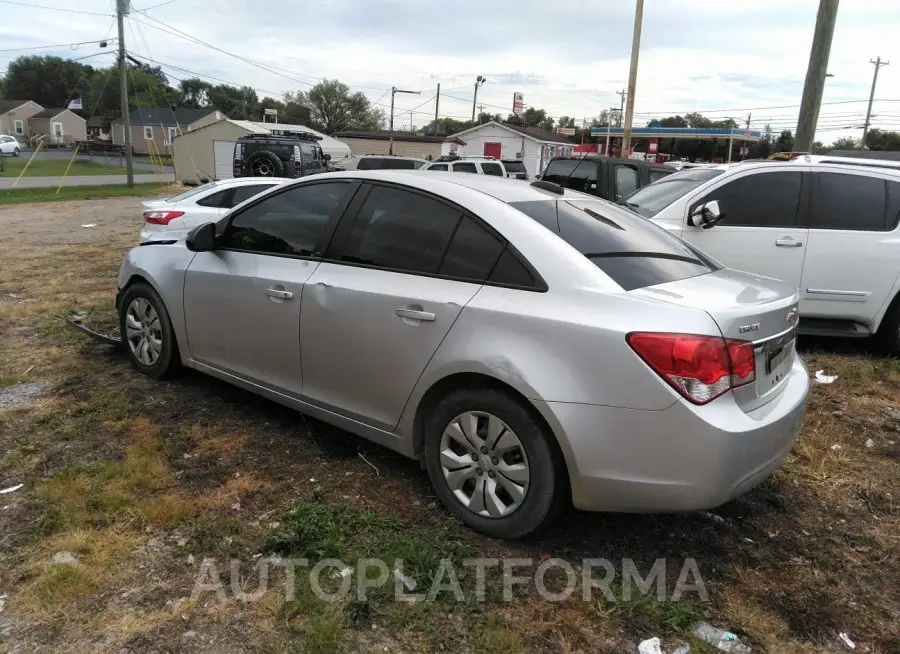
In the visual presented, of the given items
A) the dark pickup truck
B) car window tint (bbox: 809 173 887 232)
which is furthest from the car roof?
the dark pickup truck

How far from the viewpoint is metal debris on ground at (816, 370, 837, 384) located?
5.24 meters

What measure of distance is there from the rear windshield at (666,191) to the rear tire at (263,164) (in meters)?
13.3

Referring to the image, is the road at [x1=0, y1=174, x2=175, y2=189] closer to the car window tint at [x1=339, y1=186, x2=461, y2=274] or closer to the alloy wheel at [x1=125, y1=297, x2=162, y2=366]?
the alloy wheel at [x1=125, y1=297, x2=162, y2=366]

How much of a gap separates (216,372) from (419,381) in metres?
1.76

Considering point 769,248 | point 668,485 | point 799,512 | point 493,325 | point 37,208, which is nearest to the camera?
point 668,485

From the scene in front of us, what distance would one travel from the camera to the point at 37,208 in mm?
19234

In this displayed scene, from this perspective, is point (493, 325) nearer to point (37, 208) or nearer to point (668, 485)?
point (668, 485)

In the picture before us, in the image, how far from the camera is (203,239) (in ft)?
13.5

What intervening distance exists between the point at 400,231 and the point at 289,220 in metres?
0.87

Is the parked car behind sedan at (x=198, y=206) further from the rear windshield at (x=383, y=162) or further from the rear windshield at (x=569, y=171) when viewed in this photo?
the rear windshield at (x=383, y=162)

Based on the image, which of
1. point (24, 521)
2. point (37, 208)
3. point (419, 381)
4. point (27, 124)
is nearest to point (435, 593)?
point (419, 381)

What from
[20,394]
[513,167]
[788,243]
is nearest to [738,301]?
[788,243]

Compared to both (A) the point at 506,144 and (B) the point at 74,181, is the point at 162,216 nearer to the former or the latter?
(B) the point at 74,181

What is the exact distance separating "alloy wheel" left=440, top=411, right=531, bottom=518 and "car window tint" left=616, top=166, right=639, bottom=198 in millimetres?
8222
